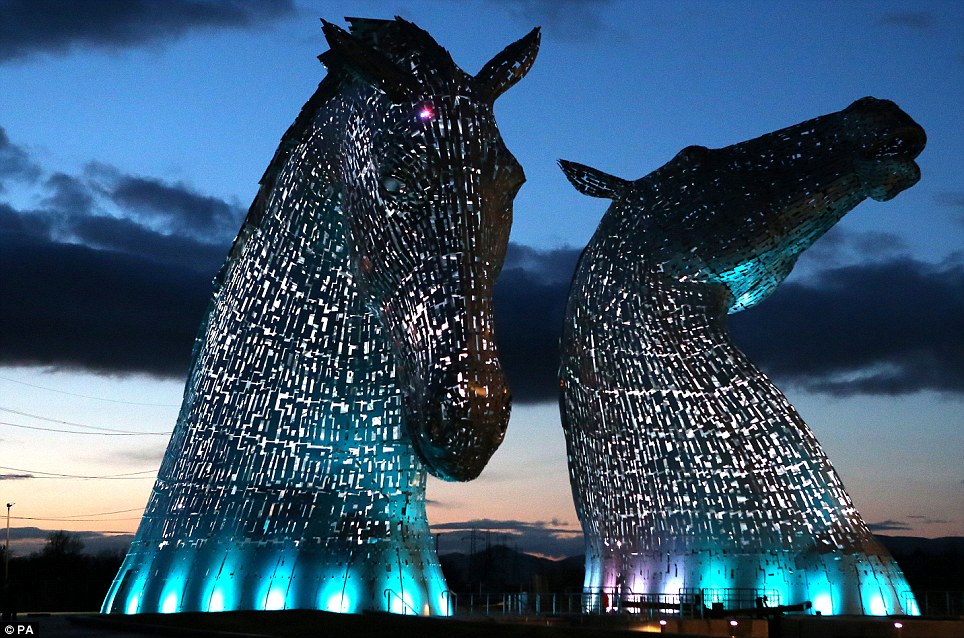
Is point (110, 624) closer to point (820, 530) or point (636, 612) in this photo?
point (636, 612)

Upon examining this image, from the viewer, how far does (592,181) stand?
56.2 feet

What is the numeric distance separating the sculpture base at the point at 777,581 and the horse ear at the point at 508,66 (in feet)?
25.5

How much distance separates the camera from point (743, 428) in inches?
600

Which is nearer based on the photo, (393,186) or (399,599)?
(393,186)

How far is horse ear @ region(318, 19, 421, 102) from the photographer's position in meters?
8.50

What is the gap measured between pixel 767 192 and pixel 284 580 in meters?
9.05

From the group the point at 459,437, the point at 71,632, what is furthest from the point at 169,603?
the point at 459,437

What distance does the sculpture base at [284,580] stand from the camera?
9758 mm

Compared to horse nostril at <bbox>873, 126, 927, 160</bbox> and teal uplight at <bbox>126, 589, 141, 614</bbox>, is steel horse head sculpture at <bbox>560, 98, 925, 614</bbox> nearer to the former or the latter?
horse nostril at <bbox>873, 126, 927, 160</bbox>

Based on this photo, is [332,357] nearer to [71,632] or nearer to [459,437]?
[459,437]

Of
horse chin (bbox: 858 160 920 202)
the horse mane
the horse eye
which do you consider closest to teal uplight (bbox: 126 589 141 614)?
the horse mane

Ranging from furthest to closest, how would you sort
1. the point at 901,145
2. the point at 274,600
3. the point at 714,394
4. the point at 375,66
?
the point at 714,394, the point at 901,145, the point at 274,600, the point at 375,66

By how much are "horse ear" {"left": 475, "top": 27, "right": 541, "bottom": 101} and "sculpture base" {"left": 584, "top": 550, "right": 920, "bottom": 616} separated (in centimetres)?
777

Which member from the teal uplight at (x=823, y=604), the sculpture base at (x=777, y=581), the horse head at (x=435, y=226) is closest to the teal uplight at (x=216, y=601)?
the horse head at (x=435, y=226)
